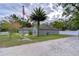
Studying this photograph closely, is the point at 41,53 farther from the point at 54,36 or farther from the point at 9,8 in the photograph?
the point at 9,8

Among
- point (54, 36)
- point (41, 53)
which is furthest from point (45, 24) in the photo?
point (41, 53)

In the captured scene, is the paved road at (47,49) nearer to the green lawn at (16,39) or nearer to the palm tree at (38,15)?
the green lawn at (16,39)

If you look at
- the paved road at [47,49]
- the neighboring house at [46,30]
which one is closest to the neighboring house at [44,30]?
the neighboring house at [46,30]

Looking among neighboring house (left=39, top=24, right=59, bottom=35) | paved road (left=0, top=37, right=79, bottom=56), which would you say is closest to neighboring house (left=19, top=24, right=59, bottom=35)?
neighboring house (left=39, top=24, right=59, bottom=35)

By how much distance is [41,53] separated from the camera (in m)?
2.84

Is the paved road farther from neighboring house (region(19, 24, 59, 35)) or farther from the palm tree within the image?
the palm tree

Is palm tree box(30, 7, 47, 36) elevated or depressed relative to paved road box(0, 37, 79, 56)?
elevated

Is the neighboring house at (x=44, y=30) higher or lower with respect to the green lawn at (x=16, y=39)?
higher

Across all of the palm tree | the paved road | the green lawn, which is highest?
the palm tree

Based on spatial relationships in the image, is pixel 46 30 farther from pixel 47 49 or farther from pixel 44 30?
pixel 47 49

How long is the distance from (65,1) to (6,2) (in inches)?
28.3

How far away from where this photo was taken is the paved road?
2842 mm

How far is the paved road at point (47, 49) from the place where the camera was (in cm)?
284

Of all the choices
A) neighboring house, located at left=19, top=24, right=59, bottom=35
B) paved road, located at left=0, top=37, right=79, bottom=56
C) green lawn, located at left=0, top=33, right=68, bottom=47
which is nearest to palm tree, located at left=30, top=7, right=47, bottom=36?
neighboring house, located at left=19, top=24, right=59, bottom=35
